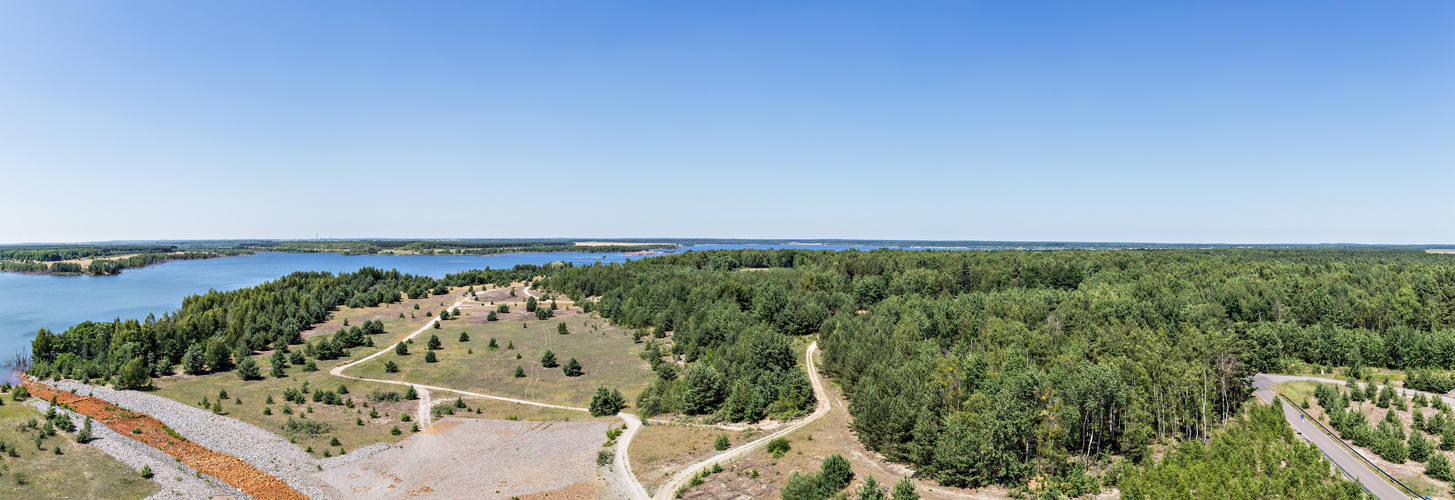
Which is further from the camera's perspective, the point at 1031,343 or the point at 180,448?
the point at 1031,343

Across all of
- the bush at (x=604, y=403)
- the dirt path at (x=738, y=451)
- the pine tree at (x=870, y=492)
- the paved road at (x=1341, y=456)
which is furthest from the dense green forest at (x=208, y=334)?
the paved road at (x=1341, y=456)

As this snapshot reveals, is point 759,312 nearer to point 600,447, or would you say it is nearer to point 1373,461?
point 600,447

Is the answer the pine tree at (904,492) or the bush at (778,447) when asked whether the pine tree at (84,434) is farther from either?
the pine tree at (904,492)

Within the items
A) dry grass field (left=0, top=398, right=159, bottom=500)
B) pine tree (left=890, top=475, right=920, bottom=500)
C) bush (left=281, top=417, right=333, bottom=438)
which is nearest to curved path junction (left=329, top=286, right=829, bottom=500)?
bush (left=281, top=417, right=333, bottom=438)

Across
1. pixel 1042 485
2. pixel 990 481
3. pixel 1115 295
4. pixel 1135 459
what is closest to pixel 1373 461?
pixel 1135 459

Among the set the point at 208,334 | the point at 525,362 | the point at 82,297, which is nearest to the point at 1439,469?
the point at 525,362

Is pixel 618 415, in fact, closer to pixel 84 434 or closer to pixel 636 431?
pixel 636 431
